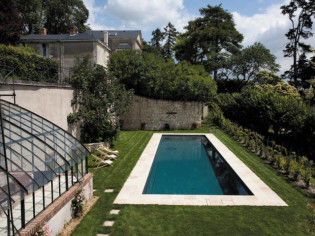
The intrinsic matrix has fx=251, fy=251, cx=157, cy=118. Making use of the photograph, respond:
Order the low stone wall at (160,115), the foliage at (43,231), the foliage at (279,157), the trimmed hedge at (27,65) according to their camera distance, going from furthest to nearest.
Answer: the low stone wall at (160,115), the trimmed hedge at (27,65), the foliage at (279,157), the foliage at (43,231)

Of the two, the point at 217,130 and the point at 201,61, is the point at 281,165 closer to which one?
the point at 217,130

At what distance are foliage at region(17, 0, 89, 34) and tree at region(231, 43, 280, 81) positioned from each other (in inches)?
1158

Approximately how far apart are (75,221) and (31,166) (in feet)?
6.92

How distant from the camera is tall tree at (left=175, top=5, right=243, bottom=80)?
38.5 metres

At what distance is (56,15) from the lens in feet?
151

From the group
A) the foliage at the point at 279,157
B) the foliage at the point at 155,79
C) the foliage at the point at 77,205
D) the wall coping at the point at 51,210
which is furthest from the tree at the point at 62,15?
the foliage at the point at 77,205

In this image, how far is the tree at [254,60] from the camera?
128 feet

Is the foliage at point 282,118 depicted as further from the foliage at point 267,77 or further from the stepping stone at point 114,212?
the stepping stone at point 114,212

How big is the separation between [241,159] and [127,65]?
1327 cm

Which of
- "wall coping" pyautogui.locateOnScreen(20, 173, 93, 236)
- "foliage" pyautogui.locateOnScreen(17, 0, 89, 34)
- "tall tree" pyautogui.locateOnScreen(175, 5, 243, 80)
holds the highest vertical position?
"foliage" pyautogui.locateOnScreen(17, 0, 89, 34)

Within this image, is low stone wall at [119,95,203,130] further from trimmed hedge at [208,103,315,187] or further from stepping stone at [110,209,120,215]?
stepping stone at [110,209,120,215]

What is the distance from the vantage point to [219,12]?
129 feet

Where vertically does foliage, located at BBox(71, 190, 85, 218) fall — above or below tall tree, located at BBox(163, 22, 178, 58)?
below

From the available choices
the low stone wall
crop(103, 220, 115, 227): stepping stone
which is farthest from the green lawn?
the low stone wall
